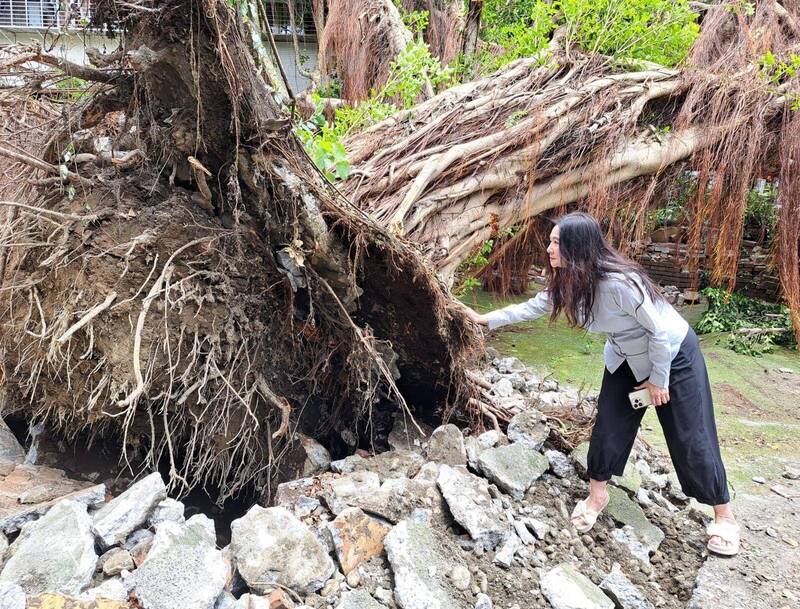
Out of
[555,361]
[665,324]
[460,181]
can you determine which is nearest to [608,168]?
[460,181]

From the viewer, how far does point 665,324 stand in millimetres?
2215

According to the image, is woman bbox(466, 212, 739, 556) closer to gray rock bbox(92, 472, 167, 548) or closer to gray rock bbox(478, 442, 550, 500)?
gray rock bbox(478, 442, 550, 500)

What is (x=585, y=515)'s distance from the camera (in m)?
2.46

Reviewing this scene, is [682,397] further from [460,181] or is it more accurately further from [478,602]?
[460,181]

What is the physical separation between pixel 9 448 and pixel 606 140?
4.58m

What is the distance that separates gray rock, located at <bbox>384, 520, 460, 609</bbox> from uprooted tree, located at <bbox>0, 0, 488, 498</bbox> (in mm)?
739

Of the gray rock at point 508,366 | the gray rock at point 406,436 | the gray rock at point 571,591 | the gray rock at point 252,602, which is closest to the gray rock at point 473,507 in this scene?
the gray rock at point 571,591

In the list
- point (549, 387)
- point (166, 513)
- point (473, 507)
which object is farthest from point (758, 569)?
point (166, 513)

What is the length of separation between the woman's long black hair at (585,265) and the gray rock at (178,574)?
1.62m

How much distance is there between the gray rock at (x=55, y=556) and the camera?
173 centimetres

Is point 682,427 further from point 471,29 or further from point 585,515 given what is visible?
point 471,29

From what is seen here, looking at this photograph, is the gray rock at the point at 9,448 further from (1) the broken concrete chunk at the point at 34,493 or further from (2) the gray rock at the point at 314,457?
(2) the gray rock at the point at 314,457

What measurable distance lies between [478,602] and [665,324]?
1272 millimetres

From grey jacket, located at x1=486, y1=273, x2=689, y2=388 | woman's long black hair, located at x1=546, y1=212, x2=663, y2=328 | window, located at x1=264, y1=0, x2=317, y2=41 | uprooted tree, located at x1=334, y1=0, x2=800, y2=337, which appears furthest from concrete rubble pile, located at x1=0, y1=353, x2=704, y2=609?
window, located at x1=264, y1=0, x2=317, y2=41
